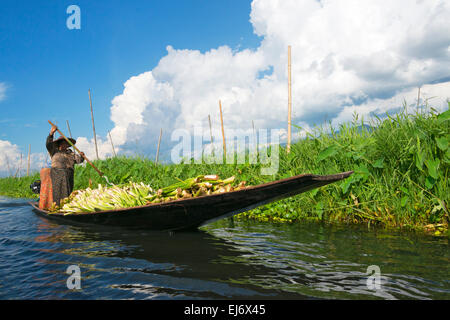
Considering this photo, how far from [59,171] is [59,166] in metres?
0.13

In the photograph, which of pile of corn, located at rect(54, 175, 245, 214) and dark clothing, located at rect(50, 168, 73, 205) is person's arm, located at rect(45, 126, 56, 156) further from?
pile of corn, located at rect(54, 175, 245, 214)

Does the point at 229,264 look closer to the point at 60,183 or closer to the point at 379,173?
the point at 379,173

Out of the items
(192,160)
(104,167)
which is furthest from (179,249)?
(104,167)

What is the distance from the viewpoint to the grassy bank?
4.38 metres

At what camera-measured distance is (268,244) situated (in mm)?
4082

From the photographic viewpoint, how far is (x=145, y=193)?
194 inches

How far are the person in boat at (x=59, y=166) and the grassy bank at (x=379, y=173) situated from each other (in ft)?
15.6

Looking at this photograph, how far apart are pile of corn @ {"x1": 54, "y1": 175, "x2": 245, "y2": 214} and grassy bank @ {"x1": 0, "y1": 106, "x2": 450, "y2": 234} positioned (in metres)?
2.02

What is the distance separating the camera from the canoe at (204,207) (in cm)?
332
